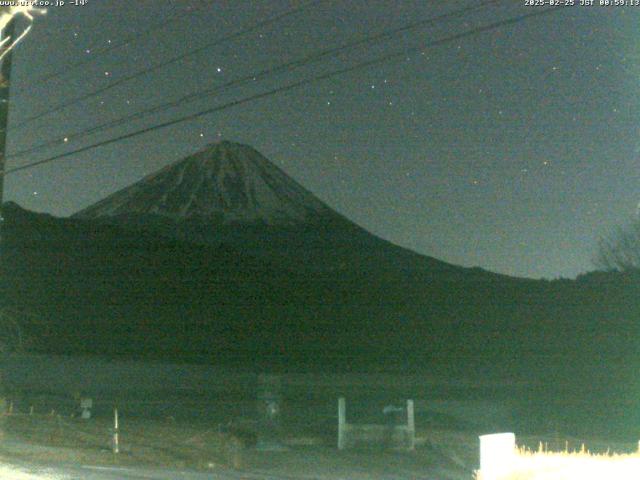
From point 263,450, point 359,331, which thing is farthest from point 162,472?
point 359,331

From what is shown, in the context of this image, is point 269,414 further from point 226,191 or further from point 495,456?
point 226,191

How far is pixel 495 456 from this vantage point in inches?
404

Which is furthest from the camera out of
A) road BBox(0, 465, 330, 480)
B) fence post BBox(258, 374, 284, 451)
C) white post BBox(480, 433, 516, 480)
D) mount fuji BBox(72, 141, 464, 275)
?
mount fuji BBox(72, 141, 464, 275)

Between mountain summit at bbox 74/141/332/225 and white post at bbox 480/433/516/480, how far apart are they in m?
112

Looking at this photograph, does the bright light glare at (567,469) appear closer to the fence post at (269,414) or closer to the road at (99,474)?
the road at (99,474)

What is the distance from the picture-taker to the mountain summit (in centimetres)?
12662

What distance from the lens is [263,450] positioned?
54.2 feet

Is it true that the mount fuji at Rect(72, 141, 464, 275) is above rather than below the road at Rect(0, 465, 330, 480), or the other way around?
above

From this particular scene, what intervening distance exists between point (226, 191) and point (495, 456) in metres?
129

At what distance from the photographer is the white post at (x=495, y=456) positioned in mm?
10125

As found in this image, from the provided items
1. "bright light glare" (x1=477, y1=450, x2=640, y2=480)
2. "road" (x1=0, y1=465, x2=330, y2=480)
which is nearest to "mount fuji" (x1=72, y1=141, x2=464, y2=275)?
"bright light glare" (x1=477, y1=450, x2=640, y2=480)

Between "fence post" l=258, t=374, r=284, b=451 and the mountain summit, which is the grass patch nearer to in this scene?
"fence post" l=258, t=374, r=284, b=451

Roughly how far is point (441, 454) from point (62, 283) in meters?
41.3

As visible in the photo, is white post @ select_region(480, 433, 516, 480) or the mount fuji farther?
the mount fuji
